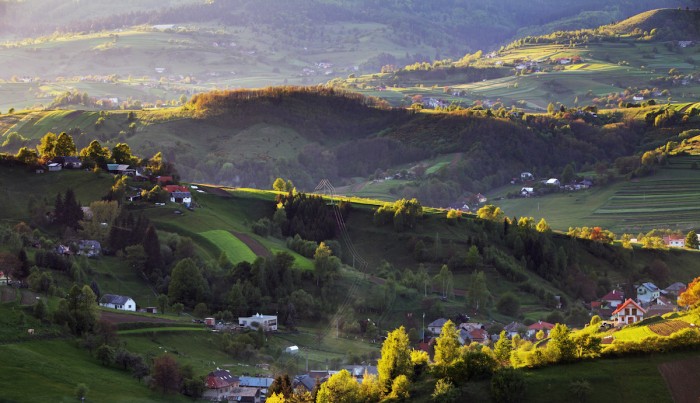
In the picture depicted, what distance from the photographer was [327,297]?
95375 mm

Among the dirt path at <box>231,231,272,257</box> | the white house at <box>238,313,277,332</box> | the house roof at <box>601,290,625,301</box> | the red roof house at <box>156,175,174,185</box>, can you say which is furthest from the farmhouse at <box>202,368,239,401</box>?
the red roof house at <box>156,175,174,185</box>

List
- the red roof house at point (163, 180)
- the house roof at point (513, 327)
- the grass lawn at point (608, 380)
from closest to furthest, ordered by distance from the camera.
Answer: the grass lawn at point (608, 380), the house roof at point (513, 327), the red roof house at point (163, 180)

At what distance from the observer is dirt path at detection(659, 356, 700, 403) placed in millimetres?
55031

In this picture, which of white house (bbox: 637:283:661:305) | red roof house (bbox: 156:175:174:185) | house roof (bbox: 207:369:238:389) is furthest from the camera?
red roof house (bbox: 156:175:174:185)

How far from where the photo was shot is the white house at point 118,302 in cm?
8506

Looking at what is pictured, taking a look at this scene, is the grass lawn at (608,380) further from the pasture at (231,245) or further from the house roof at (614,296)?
the house roof at (614,296)

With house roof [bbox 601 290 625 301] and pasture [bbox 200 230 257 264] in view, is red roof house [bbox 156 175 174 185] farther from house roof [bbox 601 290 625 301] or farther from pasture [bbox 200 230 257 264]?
house roof [bbox 601 290 625 301]

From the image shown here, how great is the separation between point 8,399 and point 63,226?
131 feet

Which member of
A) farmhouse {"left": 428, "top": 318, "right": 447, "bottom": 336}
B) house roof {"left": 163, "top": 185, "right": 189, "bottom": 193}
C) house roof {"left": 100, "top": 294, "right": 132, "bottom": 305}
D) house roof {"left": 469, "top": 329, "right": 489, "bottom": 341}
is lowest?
farmhouse {"left": 428, "top": 318, "right": 447, "bottom": 336}

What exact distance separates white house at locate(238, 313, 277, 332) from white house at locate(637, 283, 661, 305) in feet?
101

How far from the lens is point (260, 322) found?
286ft

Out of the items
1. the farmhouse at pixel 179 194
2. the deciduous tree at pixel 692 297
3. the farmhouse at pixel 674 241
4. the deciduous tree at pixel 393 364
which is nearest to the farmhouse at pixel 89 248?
the farmhouse at pixel 179 194

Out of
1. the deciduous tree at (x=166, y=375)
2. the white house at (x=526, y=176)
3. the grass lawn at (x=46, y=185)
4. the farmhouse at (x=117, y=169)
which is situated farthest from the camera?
the white house at (x=526, y=176)

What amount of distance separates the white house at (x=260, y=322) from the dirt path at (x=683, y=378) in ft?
113
